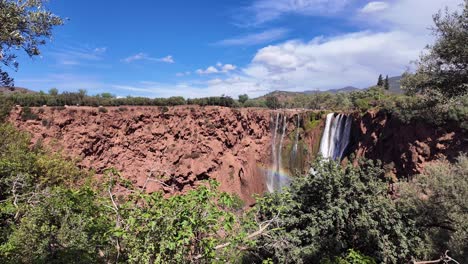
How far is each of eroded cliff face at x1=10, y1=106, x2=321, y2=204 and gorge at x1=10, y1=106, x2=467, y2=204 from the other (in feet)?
0.35

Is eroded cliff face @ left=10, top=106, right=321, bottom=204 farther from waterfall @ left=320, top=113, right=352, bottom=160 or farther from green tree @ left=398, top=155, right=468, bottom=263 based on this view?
green tree @ left=398, top=155, right=468, bottom=263

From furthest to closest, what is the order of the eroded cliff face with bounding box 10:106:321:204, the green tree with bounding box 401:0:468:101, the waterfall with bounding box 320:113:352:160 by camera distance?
1. the waterfall with bounding box 320:113:352:160
2. the eroded cliff face with bounding box 10:106:321:204
3. the green tree with bounding box 401:0:468:101

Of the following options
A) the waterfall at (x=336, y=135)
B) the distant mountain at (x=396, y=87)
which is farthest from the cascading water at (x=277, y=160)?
the distant mountain at (x=396, y=87)

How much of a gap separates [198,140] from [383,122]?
2299 centimetres

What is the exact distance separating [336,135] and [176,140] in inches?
829

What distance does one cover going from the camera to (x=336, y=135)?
4094cm

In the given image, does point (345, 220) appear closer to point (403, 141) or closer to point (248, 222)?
point (248, 222)

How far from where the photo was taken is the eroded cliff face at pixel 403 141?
28.2m

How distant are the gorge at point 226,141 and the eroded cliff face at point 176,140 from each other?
108 millimetres

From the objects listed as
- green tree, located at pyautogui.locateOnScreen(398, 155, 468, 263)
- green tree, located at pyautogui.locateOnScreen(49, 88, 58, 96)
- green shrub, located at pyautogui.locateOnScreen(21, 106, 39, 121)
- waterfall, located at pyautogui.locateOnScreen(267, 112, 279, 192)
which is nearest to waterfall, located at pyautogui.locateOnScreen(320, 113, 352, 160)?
waterfall, located at pyautogui.locateOnScreen(267, 112, 279, 192)

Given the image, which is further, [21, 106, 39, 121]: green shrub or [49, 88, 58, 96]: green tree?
[49, 88, 58, 96]: green tree

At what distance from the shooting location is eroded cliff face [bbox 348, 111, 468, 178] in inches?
1111

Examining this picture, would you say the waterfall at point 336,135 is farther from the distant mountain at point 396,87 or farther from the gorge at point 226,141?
the distant mountain at point 396,87

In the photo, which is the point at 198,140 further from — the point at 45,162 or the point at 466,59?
the point at 466,59
